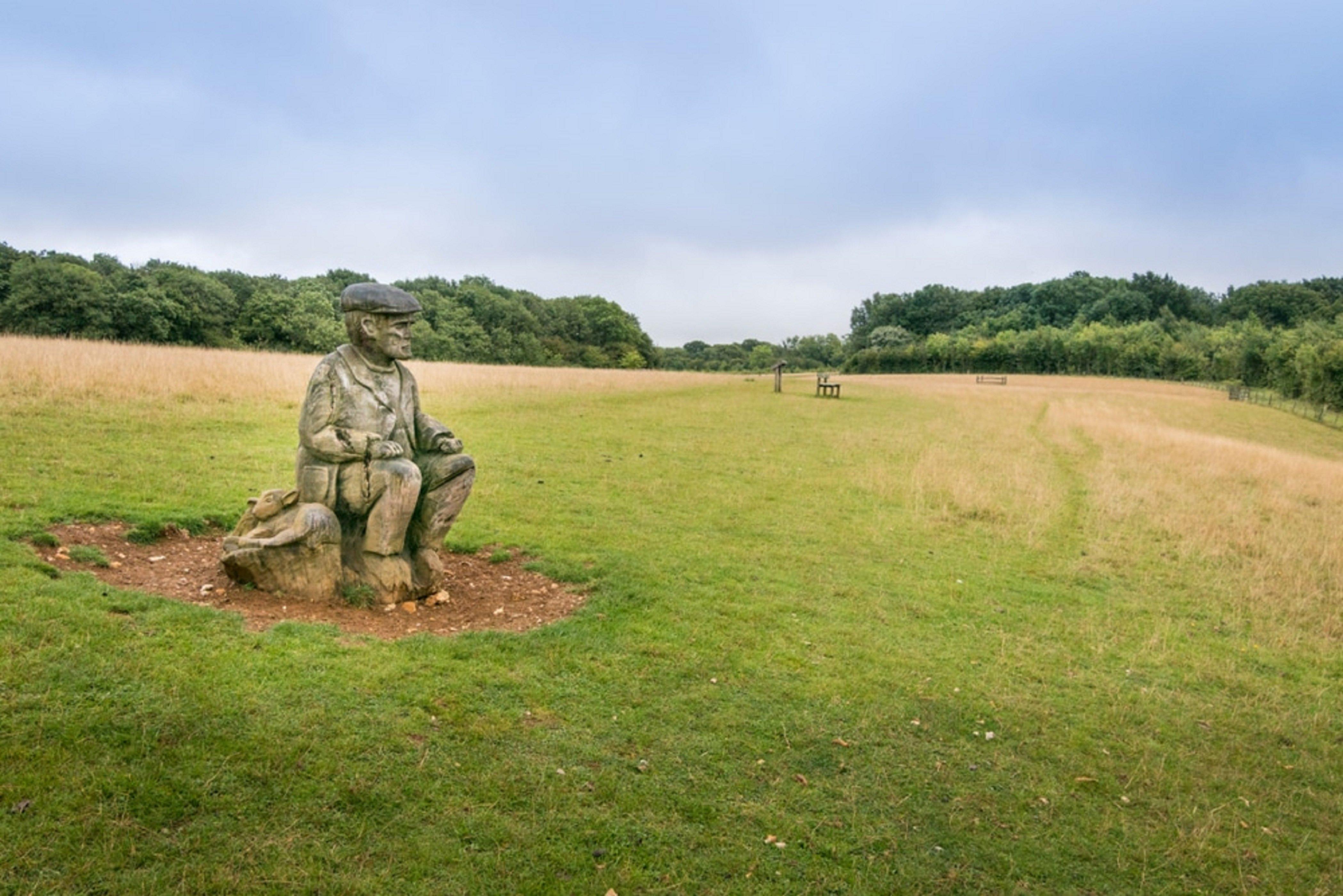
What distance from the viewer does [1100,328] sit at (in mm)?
96562

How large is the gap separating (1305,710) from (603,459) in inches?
452

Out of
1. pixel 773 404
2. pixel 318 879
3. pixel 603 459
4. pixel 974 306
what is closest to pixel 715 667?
pixel 318 879

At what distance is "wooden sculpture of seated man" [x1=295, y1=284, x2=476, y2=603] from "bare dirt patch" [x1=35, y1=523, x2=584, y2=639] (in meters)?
0.37

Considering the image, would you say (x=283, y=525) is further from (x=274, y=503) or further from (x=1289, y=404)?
(x=1289, y=404)

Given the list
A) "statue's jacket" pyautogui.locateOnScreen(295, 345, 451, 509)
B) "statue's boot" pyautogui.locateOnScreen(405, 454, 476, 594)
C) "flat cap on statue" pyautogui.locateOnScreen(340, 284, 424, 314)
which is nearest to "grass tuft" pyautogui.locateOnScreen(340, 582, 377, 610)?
"statue's boot" pyautogui.locateOnScreen(405, 454, 476, 594)

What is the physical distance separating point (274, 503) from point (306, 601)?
35.1 inches

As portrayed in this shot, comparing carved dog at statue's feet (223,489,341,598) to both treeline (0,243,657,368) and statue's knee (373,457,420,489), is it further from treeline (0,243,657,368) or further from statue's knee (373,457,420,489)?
treeline (0,243,657,368)

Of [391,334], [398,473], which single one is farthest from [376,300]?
[398,473]

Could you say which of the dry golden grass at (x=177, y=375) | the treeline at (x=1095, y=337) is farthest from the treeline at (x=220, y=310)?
the treeline at (x=1095, y=337)

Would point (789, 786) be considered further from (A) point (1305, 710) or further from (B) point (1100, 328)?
(B) point (1100, 328)

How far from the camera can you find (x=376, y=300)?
6461 mm

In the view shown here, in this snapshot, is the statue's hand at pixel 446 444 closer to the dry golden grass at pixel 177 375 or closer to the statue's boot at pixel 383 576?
the statue's boot at pixel 383 576

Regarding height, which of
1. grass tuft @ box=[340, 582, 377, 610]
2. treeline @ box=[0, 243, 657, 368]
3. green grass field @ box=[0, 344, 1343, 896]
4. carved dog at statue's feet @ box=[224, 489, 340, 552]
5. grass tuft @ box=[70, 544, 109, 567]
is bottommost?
green grass field @ box=[0, 344, 1343, 896]

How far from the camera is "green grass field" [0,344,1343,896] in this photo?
3.68 metres
